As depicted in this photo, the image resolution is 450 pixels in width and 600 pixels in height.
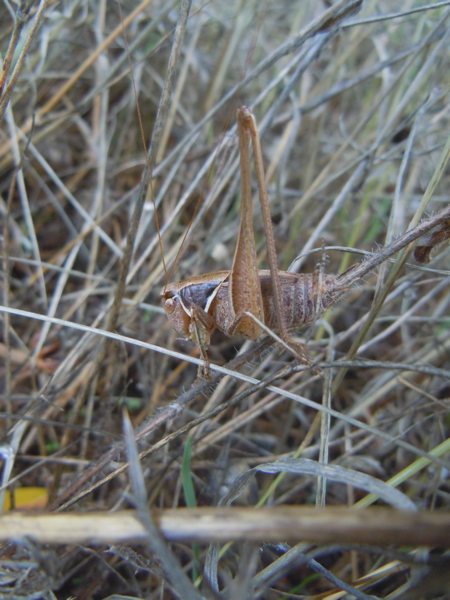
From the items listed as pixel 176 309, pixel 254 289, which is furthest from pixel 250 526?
pixel 176 309

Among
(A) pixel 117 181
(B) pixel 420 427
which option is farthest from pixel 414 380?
(A) pixel 117 181

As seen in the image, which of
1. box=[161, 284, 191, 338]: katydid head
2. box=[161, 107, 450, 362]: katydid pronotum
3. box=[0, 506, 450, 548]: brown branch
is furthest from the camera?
box=[161, 284, 191, 338]: katydid head

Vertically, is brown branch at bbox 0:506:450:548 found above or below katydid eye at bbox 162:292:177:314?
below

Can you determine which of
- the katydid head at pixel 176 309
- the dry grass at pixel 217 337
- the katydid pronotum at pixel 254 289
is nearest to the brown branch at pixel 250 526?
the dry grass at pixel 217 337

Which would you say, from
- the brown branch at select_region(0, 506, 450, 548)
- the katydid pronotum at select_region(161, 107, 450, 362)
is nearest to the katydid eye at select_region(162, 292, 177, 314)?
the katydid pronotum at select_region(161, 107, 450, 362)

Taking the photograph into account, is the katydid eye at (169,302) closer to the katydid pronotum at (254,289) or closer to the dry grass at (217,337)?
the katydid pronotum at (254,289)

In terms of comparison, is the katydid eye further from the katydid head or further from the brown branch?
the brown branch

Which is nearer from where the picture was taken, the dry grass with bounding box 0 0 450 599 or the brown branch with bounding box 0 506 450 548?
the brown branch with bounding box 0 506 450 548
